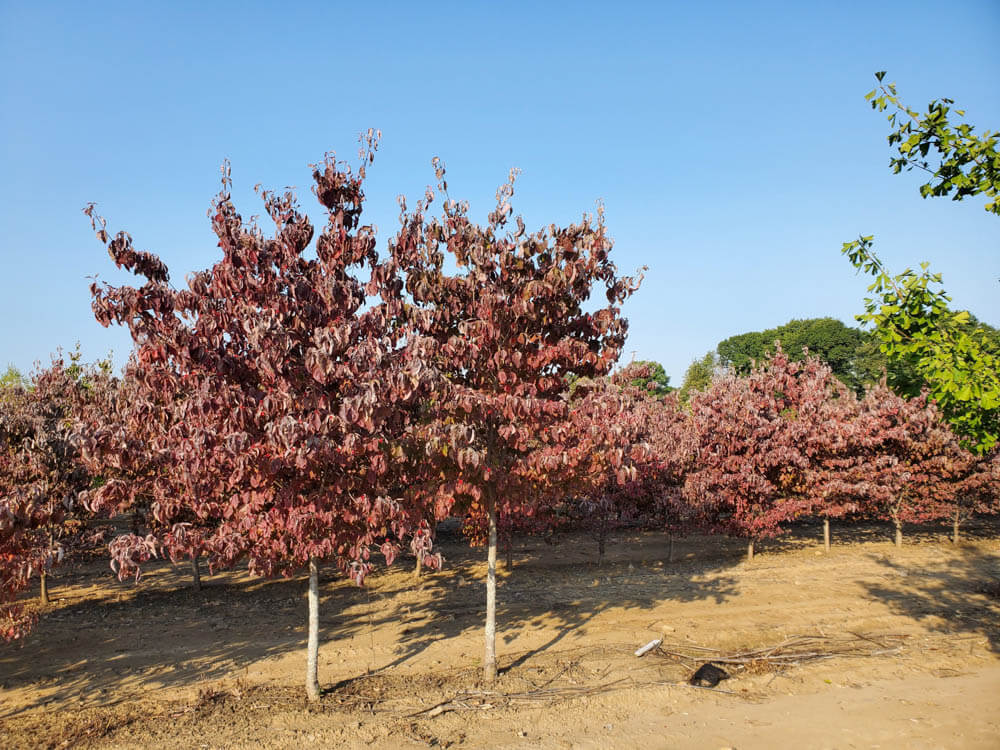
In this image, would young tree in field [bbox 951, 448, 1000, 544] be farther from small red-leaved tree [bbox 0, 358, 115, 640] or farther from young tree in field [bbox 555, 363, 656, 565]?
small red-leaved tree [bbox 0, 358, 115, 640]

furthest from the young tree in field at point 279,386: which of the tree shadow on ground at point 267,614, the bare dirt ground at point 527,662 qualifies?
the tree shadow on ground at point 267,614

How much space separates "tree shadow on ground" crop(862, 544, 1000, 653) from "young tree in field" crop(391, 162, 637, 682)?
26.4 ft

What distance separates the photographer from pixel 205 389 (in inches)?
239

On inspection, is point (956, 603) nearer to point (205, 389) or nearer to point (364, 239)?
point (364, 239)

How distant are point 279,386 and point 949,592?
1516 cm

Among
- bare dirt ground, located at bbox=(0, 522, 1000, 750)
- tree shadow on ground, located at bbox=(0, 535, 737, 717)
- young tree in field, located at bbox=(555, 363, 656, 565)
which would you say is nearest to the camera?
bare dirt ground, located at bbox=(0, 522, 1000, 750)

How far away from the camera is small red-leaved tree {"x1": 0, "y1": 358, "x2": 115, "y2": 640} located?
7.16m

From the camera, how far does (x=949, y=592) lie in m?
13.6

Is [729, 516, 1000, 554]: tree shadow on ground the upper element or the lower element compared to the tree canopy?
lower

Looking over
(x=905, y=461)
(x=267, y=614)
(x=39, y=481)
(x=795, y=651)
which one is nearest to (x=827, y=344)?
(x=905, y=461)

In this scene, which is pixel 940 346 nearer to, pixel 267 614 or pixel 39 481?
pixel 267 614

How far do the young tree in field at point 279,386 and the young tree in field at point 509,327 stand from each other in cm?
81

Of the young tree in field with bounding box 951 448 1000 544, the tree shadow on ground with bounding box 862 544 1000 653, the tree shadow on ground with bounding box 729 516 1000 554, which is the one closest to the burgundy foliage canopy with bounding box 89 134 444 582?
the tree shadow on ground with bounding box 862 544 1000 653

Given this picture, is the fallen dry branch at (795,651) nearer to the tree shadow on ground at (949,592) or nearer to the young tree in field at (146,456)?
the tree shadow on ground at (949,592)
